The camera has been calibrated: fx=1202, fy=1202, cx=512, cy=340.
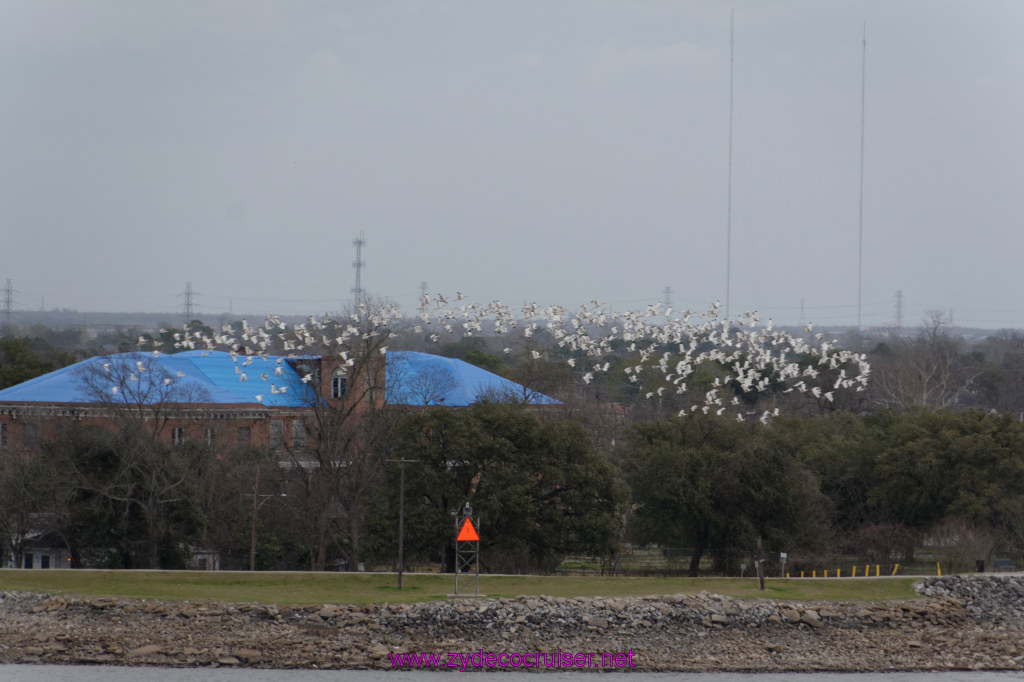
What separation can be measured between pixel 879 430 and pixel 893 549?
7406 millimetres

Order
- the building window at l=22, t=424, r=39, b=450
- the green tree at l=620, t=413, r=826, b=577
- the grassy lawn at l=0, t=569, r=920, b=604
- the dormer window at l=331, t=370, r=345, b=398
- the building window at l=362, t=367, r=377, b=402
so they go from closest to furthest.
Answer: the grassy lawn at l=0, t=569, r=920, b=604
the green tree at l=620, t=413, r=826, b=577
the building window at l=362, t=367, r=377, b=402
the dormer window at l=331, t=370, r=345, b=398
the building window at l=22, t=424, r=39, b=450

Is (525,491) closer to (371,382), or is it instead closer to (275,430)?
(371,382)

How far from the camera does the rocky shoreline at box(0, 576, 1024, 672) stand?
30.1 metres

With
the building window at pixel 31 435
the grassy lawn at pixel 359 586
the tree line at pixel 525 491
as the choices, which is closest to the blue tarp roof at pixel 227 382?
the building window at pixel 31 435

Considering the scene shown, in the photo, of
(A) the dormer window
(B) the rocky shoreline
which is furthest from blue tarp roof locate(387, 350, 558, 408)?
(B) the rocky shoreline

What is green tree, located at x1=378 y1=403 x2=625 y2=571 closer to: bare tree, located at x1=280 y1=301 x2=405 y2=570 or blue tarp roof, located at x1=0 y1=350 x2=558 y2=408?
bare tree, located at x1=280 y1=301 x2=405 y2=570

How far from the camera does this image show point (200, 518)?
40.1 metres

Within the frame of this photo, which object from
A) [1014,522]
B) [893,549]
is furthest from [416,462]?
[1014,522]

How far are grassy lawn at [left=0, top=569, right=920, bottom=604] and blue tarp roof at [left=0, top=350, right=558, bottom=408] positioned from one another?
40.8ft

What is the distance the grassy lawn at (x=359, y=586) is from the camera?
33.5m

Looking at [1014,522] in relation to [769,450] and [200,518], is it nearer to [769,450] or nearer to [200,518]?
[769,450]

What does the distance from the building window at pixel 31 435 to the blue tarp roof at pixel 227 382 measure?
1.60 meters

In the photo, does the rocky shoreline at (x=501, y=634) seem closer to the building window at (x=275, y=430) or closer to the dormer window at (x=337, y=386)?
the dormer window at (x=337, y=386)

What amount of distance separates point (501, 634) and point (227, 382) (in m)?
29.0
